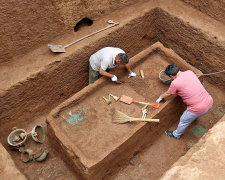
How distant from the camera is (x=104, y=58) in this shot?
15.5 feet

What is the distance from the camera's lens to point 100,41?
5.17 metres

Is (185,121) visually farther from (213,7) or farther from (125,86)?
(213,7)

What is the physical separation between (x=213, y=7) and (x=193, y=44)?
810mm

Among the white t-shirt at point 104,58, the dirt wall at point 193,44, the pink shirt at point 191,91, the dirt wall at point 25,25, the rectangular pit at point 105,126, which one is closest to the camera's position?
the rectangular pit at point 105,126

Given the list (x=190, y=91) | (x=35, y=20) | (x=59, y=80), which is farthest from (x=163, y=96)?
(x=35, y=20)

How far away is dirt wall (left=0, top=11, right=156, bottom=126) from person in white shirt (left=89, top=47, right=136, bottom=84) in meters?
0.26

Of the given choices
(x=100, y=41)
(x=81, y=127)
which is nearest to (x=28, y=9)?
(x=100, y=41)

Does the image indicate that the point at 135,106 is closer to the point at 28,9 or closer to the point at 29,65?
the point at 29,65

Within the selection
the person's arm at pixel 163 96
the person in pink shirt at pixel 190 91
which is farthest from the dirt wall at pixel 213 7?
the person's arm at pixel 163 96

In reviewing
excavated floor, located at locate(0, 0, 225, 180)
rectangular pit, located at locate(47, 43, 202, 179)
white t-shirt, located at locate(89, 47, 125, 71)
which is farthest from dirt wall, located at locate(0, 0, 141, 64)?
rectangular pit, located at locate(47, 43, 202, 179)

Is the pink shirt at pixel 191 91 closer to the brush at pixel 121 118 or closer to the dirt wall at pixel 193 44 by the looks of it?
the brush at pixel 121 118

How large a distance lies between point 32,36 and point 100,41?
4.12ft

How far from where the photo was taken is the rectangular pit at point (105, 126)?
3.95 meters

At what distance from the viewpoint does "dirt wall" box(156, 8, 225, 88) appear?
527 centimetres
